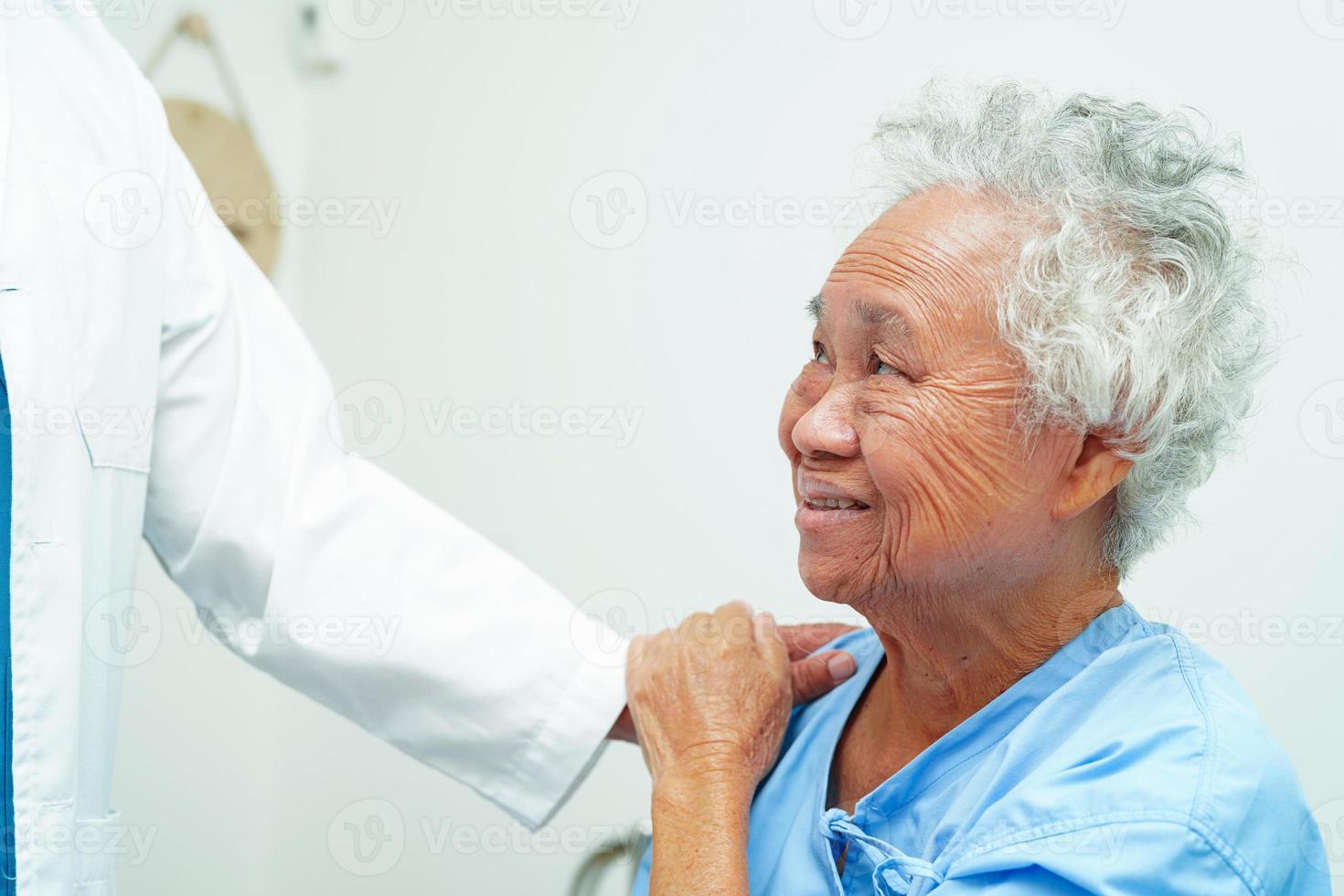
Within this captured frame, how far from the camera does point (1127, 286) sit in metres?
0.92

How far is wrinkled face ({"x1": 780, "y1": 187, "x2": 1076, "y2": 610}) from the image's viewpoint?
0.94 m

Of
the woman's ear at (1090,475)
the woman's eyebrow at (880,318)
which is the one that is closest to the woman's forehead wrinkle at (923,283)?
the woman's eyebrow at (880,318)

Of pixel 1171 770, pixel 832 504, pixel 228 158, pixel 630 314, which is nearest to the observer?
pixel 1171 770

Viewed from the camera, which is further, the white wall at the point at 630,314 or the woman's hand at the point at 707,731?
the white wall at the point at 630,314

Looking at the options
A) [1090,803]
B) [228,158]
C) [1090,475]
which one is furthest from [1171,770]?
[228,158]

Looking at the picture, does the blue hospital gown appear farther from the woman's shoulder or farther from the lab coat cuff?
the lab coat cuff

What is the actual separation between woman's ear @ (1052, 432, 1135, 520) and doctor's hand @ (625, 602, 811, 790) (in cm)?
36

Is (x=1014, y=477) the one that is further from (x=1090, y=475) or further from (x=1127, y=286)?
(x=1127, y=286)

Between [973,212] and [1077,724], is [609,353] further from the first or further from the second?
[1077,724]

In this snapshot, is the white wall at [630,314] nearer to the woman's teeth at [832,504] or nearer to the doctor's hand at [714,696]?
the doctor's hand at [714,696]

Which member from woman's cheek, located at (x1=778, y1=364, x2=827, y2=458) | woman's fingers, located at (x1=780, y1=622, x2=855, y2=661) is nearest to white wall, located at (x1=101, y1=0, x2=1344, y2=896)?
woman's fingers, located at (x1=780, y1=622, x2=855, y2=661)

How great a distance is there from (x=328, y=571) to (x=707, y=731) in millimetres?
454

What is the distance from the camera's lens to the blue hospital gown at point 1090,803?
78 centimetres

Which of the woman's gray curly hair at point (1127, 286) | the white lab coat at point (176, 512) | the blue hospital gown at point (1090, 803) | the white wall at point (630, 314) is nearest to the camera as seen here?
the blue hospital gown at point (1090, 803)
